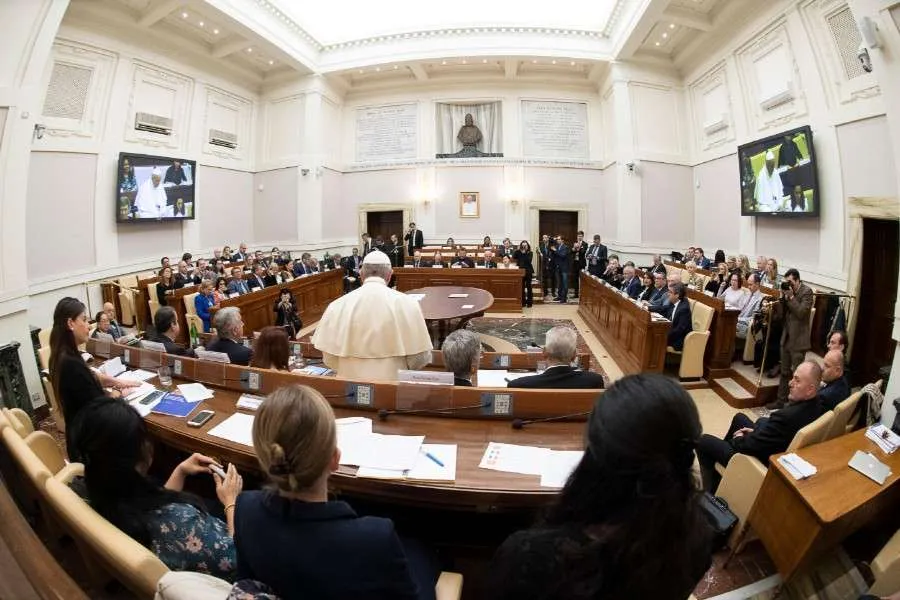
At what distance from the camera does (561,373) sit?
243cm

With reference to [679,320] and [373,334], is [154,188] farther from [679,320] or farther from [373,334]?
[679,320]

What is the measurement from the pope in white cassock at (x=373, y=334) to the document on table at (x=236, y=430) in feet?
2.20

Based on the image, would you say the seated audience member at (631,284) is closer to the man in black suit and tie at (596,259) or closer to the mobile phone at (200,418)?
the man in black suit and tie at (596,259)

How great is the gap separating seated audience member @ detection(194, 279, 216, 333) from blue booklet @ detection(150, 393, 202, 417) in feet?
13.3

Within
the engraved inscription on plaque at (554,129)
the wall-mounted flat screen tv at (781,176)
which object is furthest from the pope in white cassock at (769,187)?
the engraved inscription on plaque at (554,129)

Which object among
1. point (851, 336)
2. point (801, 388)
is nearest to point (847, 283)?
point (851, 336)

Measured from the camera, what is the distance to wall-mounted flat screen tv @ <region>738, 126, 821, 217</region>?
6.49 metres

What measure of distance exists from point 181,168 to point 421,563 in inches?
428

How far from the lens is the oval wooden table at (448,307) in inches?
225

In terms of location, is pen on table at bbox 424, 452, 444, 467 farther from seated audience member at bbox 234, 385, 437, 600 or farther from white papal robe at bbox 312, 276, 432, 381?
white papal robe at bbox 312, 276, 432, 381

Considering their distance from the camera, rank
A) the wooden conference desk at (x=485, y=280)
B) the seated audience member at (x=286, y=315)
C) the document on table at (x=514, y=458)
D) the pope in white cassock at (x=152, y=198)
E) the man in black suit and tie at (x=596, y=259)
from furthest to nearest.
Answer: the man in black suit and tie at (x=596, y=259) → the wooden conference desk at (x=485, y=280) → the pope in white cassock at (x=152, y=198) → the seated audience member at (x=286, y=315) → the document on table at (x=514, y=458)

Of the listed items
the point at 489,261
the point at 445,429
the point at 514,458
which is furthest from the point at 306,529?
the point at 489,261

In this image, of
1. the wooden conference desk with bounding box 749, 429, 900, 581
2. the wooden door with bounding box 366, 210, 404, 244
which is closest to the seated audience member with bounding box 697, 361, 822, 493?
the wooden conference desk with bounding box 749, 429, 900, 581

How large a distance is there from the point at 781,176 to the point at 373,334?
7749mm
